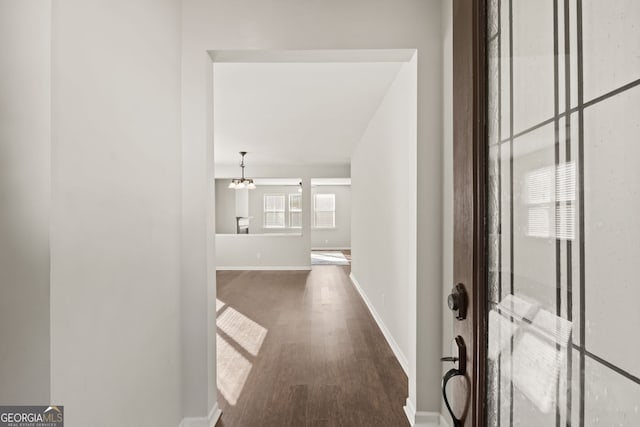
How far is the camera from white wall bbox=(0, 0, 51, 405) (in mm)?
855

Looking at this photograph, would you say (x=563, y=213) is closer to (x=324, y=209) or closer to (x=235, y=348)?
(x=235, y=348)

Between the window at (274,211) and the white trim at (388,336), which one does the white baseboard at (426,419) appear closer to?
the white trim at (388,336)

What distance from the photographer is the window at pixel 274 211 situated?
12.5 metres

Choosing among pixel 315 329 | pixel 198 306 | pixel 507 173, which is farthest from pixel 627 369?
pixel 315 329

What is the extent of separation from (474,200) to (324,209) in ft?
40.1

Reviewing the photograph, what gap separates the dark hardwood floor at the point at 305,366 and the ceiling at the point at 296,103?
2.49 meters

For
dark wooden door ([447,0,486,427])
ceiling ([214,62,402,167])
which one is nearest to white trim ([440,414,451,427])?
dark wooden door ([447,0,486,427])

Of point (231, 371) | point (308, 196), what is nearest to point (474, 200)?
point (231, 371)

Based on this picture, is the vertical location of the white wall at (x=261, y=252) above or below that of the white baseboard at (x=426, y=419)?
above

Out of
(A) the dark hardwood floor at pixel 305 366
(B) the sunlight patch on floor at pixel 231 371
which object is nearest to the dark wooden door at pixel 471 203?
(A) the dark hardwood floor at pixel 305 366

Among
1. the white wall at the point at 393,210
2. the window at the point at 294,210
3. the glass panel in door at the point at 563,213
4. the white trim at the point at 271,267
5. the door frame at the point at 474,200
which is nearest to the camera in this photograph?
the glass panel in door at the point at 563,213

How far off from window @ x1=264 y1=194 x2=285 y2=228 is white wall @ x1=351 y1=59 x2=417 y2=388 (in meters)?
7.55

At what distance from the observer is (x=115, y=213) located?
1.31 m

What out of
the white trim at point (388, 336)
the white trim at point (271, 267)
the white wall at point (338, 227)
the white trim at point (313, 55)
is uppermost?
the white trim at point (313, 55)
